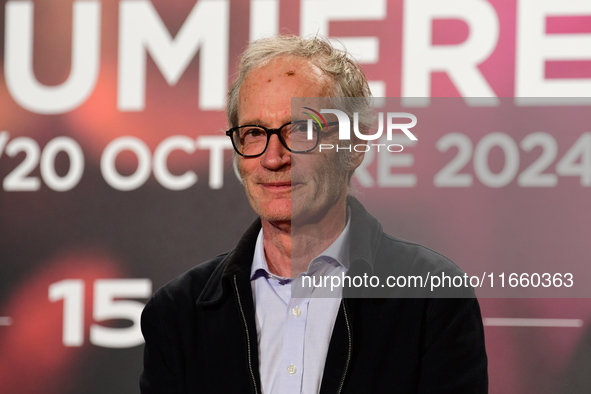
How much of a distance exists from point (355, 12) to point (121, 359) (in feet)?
4.75

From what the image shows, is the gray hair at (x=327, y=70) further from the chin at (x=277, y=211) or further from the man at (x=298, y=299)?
the chin at (x=277, y=211)

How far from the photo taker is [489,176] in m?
2.14

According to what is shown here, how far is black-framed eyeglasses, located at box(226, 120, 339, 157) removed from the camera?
1468 millimetres

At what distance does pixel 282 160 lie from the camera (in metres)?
1.46

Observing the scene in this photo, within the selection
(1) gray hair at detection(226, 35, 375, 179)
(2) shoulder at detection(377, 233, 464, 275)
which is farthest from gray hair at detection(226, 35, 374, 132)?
(2) shoulder at detection(377, 233, 464, 275)

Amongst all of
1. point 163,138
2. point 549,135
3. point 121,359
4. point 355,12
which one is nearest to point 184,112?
point 163,138

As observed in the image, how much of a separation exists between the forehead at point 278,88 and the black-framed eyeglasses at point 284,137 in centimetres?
2

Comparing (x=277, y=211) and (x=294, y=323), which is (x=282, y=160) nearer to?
(x=277, y=211)

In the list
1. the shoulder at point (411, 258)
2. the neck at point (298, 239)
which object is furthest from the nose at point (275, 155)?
the shoulder at point (411, 258)

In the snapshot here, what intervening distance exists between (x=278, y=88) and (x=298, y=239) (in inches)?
13.3

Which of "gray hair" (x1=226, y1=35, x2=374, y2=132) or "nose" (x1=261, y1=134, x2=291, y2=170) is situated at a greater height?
"gray hair" (x1=226, y1=35, x2=374, y2=132)

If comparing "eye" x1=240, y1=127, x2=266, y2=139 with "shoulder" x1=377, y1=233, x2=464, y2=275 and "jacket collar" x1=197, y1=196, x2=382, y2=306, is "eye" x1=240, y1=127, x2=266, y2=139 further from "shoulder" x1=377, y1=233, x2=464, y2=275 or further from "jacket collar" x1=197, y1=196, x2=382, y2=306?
"shoulder" x1=377, y1=233, x2=464, y2=275

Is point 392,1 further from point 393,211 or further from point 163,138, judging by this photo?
point 163,138

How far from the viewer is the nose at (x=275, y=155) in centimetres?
145
